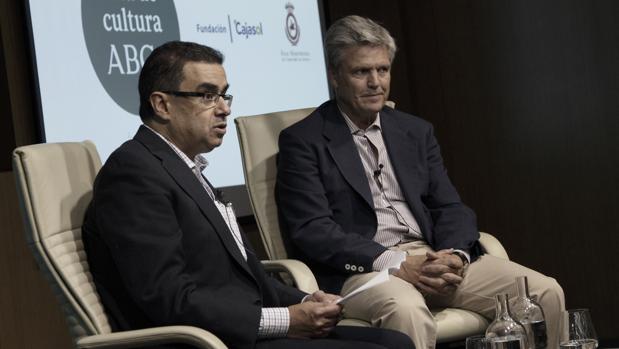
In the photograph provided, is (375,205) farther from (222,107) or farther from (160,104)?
(160,104)

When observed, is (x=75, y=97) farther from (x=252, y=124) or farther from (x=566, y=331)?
(x=566, y=331)

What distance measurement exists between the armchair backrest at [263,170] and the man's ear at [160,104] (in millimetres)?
982

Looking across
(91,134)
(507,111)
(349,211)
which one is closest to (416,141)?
(349,211)

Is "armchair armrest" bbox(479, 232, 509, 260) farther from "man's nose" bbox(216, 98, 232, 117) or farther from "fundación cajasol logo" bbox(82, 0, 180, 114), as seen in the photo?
"fundación cajasol logo" bbox(82, 0, 180, 114)

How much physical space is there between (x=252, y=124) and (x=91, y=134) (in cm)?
68

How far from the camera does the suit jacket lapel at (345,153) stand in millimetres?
3689

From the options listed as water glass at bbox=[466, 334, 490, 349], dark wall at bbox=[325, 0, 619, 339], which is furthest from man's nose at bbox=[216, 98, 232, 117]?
dark wall at bbox=[325, 0, 619, 339]

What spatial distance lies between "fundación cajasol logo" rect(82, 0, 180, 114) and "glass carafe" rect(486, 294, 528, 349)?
7.30ft

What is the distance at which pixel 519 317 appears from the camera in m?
2.60

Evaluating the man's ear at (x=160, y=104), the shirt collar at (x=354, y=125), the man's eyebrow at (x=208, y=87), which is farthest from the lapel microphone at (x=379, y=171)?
the man's ear at (x=160, y=104)

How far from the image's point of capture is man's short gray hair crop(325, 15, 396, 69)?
3773 millimetres

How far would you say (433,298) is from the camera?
3.55 meters

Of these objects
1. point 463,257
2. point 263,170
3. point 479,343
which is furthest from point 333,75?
point 479,343

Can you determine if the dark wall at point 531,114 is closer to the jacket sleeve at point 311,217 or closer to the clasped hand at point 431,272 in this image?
the jacket sleeve at point 311,217
